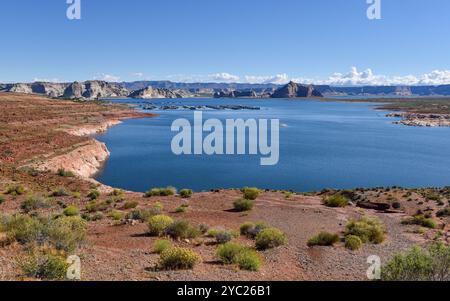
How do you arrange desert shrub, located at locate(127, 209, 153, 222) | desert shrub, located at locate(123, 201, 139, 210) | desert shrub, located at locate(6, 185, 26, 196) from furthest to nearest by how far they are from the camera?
desert shrub, located at locate(6, 185, 26, 196) → desert shrub, located at locate(123, 201, 139, 210) → desert shrub, located at locate(127, 209, 153, 222)

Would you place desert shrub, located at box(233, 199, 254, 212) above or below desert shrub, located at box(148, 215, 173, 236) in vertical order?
below

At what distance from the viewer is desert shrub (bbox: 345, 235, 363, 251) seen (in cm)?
1810

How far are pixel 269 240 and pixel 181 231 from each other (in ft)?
12.7

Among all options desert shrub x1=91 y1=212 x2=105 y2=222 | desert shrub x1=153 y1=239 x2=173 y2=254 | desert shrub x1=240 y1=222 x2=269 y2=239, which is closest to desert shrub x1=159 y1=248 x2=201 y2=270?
desert shrub x1=153 y1=239 x2=173 y2=254

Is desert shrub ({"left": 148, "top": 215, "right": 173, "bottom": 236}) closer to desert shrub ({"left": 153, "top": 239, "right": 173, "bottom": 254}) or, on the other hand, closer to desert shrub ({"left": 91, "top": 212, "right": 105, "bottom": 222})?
desert shrub ({"left": 153, "top": 239, "right": 173, "bottom": 254})

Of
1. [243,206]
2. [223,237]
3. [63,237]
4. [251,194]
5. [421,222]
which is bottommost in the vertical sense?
[421,222]

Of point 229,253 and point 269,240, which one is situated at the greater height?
point 229,253

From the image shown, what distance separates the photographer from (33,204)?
75.9ft

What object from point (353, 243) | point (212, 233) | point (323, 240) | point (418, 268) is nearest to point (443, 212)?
point (353, 243)

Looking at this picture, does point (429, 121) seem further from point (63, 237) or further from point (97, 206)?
point (63, 237)

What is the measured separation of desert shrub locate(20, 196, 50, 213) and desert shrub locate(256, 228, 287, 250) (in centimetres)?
1319

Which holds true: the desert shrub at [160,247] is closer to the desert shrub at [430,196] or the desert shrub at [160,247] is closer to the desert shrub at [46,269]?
the desert shrub at [46,269]

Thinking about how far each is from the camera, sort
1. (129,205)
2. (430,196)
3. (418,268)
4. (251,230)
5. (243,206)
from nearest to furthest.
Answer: (418,268)
(251,230)
(129,205)
(243,206)
(430,196)

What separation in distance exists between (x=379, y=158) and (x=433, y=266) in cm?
5874
